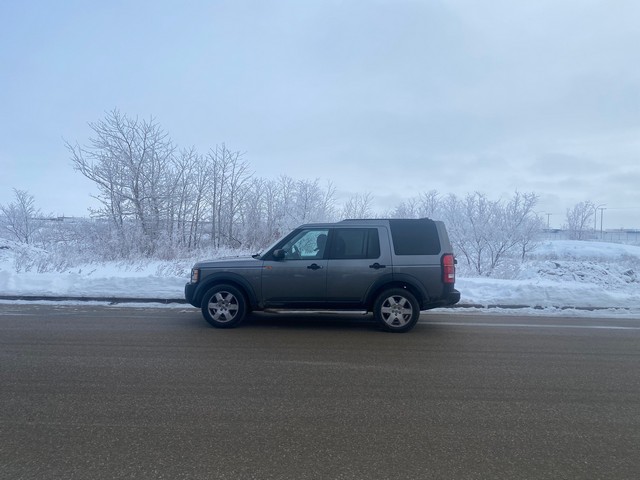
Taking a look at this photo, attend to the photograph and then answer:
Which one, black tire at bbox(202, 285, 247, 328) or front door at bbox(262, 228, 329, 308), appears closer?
front door at bbox(262, 228, 329, 308)

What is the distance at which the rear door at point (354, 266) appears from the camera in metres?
9.26

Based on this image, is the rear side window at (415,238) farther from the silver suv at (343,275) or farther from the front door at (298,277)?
the front door at (298,277)

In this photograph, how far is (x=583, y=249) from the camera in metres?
41.2

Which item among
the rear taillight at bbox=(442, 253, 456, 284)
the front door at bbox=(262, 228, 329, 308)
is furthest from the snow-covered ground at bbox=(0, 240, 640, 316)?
the front door at bbox=(262, 228, 329, 308)

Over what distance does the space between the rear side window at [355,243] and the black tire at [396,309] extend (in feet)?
2.50

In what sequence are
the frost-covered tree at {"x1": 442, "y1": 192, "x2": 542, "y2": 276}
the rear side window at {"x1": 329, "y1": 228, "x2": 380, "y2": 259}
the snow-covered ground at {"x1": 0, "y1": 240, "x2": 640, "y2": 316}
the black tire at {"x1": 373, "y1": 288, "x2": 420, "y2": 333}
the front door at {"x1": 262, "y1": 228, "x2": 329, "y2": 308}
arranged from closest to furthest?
the black tire at {"x1": 373, "y1": 288, "x2": 420, "y2": 333} < the front door at {"x1": 262, "y1": 228, "x2": 329, "y2": 308} < the rear side window at {"x1": 329, "y1": 228, "x2": 380, "y2": 259} < the snow-covered ground at {"x1": 0, "y1": 240, "x2": 640, "y2": 316} < the frost-covered tree at {"x1": 442, "y1": 192, "x2": 542, "y2": 276}

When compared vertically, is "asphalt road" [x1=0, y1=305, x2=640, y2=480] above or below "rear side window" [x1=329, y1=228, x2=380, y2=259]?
below

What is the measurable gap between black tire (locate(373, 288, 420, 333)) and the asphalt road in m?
0.26

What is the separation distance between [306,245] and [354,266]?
37.9 inches

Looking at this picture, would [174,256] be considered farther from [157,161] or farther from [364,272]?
[364,272]

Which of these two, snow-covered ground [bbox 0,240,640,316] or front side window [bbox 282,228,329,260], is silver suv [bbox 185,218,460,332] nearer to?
front side window [bbox 282,228,329,260]

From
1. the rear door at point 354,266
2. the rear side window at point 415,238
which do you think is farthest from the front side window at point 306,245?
the rear side window at point 415,238

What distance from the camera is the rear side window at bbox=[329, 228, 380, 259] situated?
941 centimetres

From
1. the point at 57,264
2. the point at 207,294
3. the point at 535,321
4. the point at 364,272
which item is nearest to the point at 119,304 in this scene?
the point at 207,294
